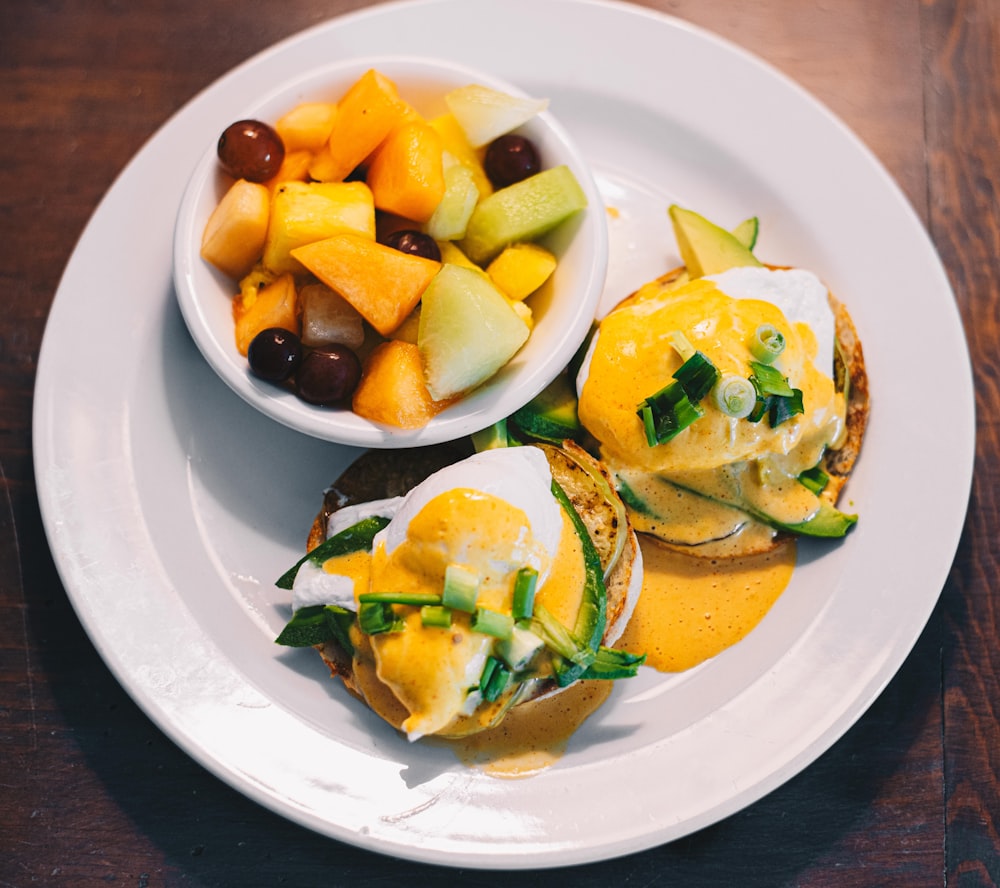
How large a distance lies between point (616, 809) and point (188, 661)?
125cm

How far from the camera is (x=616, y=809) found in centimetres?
239

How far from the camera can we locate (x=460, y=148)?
2533 mm

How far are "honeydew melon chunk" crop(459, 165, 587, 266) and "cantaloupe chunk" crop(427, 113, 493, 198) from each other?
0.10 m

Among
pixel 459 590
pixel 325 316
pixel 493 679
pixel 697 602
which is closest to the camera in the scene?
pixel 459 590

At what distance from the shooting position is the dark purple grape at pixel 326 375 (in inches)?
88.1

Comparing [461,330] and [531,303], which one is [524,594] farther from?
[531,303]

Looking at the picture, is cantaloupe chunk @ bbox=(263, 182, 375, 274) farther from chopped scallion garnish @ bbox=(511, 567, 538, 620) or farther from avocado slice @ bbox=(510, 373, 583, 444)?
chopped scallion garnish @ bbox=(511, 567, 538, 620)

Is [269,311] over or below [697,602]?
over

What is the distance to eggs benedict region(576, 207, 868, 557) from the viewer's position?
242cm

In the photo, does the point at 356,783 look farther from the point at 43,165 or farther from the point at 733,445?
the point at 43,165

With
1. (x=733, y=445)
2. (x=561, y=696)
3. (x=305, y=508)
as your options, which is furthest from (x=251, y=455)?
(x=733, y=445)

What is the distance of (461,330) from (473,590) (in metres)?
0.64

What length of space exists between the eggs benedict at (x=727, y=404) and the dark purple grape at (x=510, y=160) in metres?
0.50

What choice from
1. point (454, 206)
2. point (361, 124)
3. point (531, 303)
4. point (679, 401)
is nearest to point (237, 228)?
point (361, 124)
